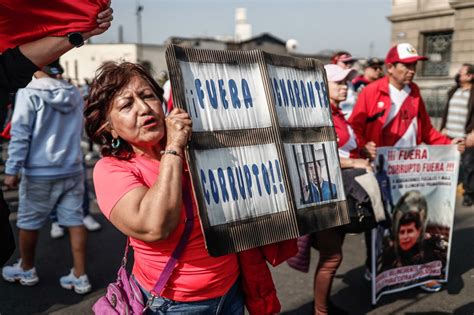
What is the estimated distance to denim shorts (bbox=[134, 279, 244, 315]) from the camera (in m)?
1.82

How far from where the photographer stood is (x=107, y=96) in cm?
181

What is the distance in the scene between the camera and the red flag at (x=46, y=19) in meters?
1.74

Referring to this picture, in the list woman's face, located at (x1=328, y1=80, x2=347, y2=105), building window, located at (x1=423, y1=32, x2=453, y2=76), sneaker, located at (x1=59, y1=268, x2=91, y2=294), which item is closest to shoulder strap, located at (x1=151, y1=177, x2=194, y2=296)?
woman's face, located at (x1=328, y1=80, x2=347, y2=105)

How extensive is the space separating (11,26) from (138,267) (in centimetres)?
105

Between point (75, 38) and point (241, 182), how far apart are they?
822 mm

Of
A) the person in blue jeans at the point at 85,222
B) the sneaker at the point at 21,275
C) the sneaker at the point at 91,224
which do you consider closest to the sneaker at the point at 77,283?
the sneaker at the point at 21,275

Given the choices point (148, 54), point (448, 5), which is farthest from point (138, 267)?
point (148, 54)

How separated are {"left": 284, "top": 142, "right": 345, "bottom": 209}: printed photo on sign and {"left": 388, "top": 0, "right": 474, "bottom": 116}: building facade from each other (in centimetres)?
1307

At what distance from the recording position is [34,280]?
414 cm

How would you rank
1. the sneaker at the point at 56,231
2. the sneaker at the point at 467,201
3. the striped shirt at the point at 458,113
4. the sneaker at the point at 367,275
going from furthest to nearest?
the striped shirt at the point at 458,113, the sneaker at the point at 467,201, the sneaker at the point at 56,231, the sneaker at the point at 367,275

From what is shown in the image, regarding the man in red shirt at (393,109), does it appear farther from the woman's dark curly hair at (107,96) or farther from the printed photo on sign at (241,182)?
the woman's dark curly hair at (107,96)

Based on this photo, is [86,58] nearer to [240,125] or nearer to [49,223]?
[49,223]

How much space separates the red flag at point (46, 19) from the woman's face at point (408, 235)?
2934mm

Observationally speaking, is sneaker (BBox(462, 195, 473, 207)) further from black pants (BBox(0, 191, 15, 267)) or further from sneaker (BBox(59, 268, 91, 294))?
black pants (BBox(0, 191, 15, 267))
